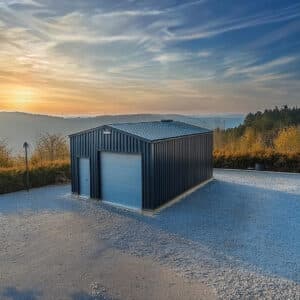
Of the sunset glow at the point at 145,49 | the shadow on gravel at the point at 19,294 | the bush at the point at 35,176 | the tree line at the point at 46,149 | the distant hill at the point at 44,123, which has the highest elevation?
the sunset glow at the point at 145,49

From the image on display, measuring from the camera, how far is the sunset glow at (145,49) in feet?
32.4

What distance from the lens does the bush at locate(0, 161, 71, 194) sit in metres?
12.3

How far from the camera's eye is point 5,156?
18141 mm

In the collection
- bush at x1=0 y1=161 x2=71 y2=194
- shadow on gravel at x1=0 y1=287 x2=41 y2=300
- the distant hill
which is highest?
the distant hill

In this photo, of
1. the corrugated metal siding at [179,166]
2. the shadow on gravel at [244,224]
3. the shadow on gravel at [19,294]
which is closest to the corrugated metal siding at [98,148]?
the corrugated metal siding at [179,166]

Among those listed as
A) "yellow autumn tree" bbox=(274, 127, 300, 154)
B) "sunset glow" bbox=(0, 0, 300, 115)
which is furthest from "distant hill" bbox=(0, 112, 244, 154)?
"sunset glow" bbox=(0, 0, 300, 115)

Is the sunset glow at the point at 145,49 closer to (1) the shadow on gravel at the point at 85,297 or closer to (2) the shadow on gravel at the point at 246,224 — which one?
(2) the shadow on gravel at the point at 246,224

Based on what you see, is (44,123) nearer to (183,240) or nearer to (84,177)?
(84,177)

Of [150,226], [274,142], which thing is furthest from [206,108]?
[150,226]

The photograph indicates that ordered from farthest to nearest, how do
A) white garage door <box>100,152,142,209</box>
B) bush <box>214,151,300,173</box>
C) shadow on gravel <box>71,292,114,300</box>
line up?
bush <box>214,151,300,173</box>, white garage door <box>100,152,142,209</box>, shadow on gravel <box>71,292,114,300</box>

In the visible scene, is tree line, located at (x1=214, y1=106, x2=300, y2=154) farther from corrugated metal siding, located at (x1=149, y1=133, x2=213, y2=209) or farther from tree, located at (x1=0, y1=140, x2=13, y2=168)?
tree, located at (x1=0, y1=140, x2=13, y2=168)

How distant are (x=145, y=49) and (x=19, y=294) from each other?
9777 millimetres

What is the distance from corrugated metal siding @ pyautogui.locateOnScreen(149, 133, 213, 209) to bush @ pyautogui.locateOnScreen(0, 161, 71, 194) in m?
6.09

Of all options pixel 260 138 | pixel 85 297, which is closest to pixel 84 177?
pixel 85 297
